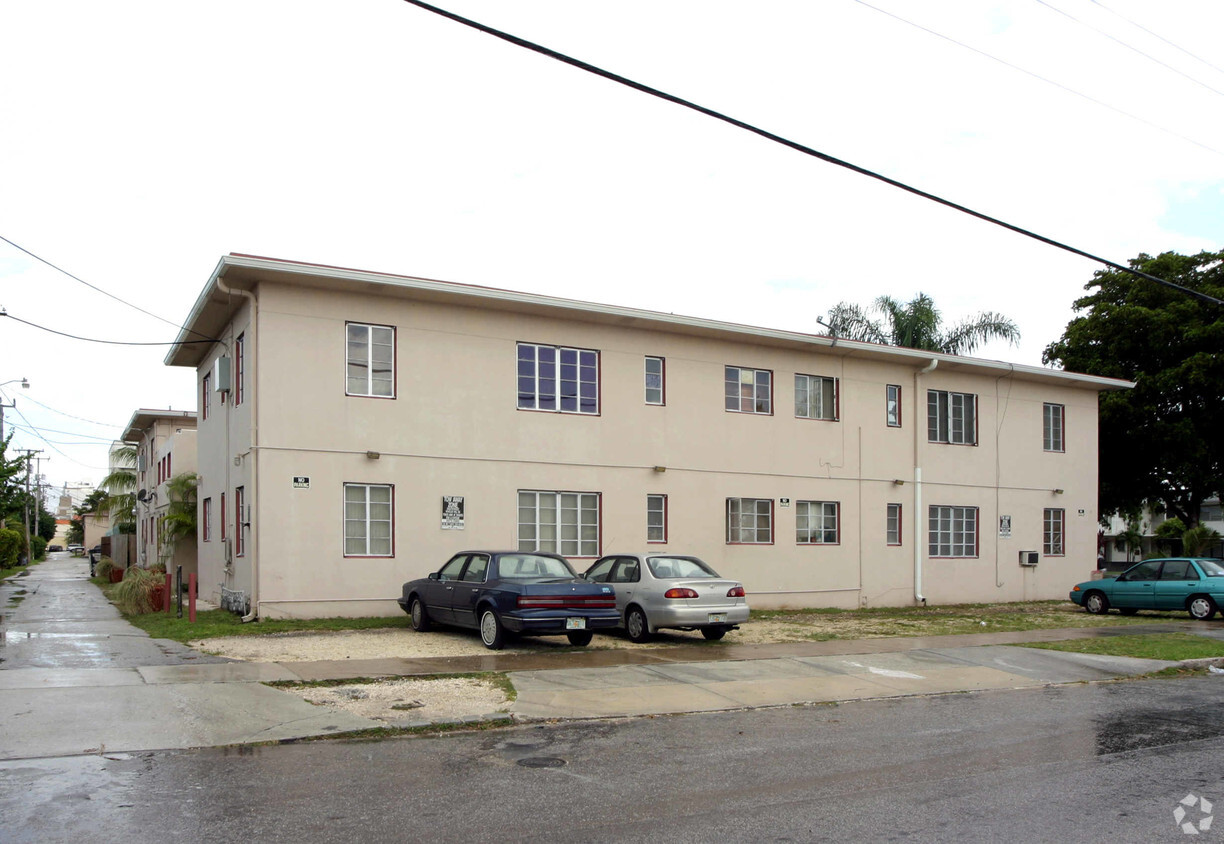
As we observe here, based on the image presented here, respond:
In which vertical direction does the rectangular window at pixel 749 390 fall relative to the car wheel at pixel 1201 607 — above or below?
above

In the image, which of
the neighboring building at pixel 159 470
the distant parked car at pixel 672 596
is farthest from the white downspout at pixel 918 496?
the neighboring building at pixel 159 470

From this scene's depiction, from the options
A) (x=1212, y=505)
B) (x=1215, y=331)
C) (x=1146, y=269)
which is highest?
(x=1146, y=269)

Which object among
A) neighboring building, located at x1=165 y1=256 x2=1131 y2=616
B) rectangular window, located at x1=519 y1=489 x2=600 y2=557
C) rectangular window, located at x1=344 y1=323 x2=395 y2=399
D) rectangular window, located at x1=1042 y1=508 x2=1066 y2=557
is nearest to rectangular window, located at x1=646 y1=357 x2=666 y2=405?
neighboring building, located at x1=165 y1=256 x2=1131 y2=616

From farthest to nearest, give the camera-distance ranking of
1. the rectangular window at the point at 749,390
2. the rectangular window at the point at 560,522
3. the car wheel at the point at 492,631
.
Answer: the rectangular window at the point at 749,390, the rectangular window at the point at 560,522, the car wheel at the point at 492,631

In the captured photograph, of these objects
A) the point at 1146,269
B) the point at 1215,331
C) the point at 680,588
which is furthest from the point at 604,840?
the point at 1146,269

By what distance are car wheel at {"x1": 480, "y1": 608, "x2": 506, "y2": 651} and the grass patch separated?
8399mm

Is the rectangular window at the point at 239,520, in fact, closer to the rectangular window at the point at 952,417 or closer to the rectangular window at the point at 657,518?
the rectangular window at the point at 657,518

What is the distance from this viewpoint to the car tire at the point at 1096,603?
24109 mm

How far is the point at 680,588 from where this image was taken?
15.7 meters

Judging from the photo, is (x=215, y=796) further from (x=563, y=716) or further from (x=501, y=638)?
(x=501, y=638)

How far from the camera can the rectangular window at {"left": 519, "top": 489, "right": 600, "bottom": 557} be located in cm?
2058

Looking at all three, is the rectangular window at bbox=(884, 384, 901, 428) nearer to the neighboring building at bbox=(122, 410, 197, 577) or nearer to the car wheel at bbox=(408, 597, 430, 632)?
the car wheel at bbox=(408, 597, 430, 632)

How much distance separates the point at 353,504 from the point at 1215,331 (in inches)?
1131

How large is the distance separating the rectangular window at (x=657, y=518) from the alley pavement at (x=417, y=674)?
6.09m
